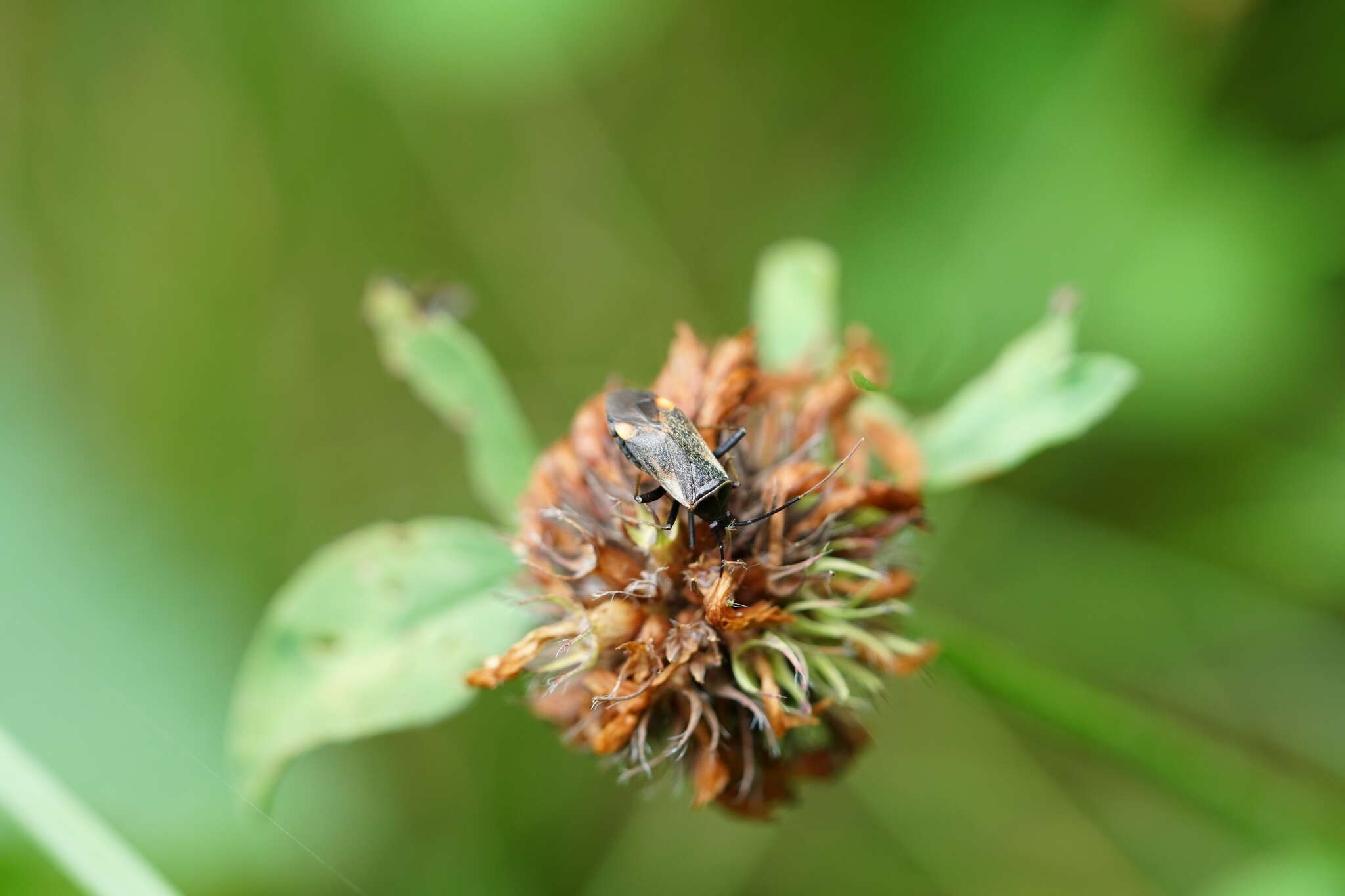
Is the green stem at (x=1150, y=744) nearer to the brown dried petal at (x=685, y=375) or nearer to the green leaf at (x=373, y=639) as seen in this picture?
the brown dried petal at (x=685, y=375)

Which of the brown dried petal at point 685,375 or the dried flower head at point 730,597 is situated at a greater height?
the brown dried petal at point 685,375

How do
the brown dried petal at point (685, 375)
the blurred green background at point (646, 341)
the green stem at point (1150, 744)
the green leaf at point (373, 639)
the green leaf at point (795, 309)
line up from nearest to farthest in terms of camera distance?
the brown dried petal at point (685, 375) → the green leaf at point (373, 639) → the green stem at point (1150, 744) → the green leaf at point (795, 309) → the blurred green background at point (646, 341)

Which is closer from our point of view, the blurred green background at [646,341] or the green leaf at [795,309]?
the green leaf at [795,309]

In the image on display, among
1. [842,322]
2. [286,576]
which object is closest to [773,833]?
[842,322]

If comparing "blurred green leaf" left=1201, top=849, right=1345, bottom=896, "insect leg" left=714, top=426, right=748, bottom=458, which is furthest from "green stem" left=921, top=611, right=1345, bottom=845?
"insect leg" left=714, top=426, right=748, bottom=458

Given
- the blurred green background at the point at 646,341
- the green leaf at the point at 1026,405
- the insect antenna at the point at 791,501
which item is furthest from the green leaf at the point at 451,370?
the blurred green background at the point at 646,341

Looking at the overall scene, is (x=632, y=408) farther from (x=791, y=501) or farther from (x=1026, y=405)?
(x=1026, y=405)
